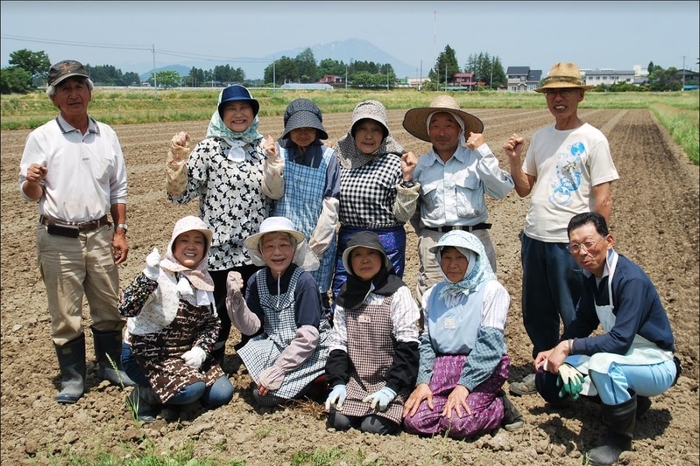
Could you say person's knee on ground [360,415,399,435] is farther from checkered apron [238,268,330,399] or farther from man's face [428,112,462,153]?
man's face [428,112,462,153]

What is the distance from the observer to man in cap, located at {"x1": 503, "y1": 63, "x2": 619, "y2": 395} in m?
3.60

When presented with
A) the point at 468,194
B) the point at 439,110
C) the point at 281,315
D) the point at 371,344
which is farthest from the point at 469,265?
the point at 281,315

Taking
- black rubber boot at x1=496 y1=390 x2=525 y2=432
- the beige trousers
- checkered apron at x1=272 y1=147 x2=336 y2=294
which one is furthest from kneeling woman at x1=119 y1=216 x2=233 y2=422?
black rubber boot at x1=496 y1=390 x2=525 y2=432

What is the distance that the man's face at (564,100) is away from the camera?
3639 millimetres

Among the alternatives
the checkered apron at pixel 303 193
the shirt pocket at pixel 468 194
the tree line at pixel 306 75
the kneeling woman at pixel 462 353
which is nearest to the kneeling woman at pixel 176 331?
the checkered apron at pixel 303 193

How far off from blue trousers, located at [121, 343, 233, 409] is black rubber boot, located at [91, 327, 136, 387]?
1.44 ft

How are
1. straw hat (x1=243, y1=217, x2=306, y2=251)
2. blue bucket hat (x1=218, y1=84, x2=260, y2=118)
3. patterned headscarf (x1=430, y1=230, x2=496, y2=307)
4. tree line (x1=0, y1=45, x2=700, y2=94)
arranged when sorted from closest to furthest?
patterned headscarf (x1=430, y1=230, x2=496, y2=307)
straw hat (x1=243, y1=217, x2=306, y2=251)
blue bucket hat (x1=218, y1=84, x2=260, y2=118)
tree line (x1=0, y1=45, x2=700, y2=94)

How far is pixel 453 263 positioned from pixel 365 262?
499 mm

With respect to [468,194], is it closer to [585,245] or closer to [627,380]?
[585,245]

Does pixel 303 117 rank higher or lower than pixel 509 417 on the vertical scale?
higher

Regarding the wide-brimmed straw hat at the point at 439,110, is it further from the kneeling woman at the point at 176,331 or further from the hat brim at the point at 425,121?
the kneeling woman at the point at 176,331

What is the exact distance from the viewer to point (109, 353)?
434 cm

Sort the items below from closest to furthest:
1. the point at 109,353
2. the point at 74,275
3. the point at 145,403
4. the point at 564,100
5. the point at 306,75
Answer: the point at 564,100, the point at 145,403, the point at 74,275, the point at 109,353, the point at 306,75

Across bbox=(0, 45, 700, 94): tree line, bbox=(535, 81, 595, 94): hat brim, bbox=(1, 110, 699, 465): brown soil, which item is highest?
bbox=(0, 45, 700, 94): tree line
